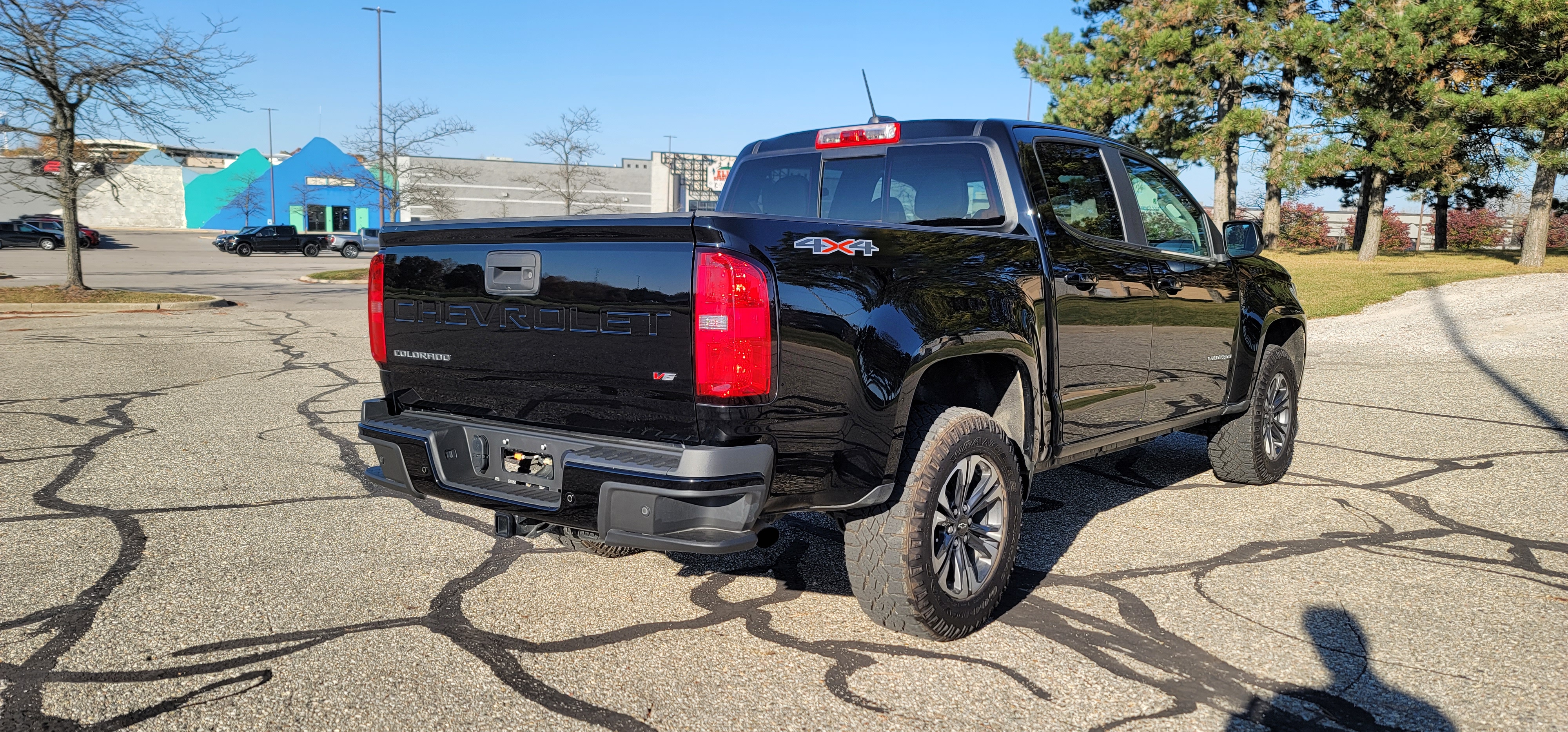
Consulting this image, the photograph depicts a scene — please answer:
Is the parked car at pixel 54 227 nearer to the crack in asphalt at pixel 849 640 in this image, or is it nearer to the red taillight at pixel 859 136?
the crack in asphalt at pixel 849 640

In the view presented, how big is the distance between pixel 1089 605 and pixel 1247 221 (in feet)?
8.47

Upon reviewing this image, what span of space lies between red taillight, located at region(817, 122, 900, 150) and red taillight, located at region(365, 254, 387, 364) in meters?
1.96

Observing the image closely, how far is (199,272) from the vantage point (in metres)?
29.3

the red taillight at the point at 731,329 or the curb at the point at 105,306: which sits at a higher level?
the red taillight at the point at 731,329

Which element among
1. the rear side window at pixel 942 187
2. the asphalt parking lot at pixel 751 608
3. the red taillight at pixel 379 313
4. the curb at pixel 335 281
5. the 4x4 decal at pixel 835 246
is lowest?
the asphalt parking lot at pixel 751 608

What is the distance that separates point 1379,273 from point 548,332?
78.4 feet

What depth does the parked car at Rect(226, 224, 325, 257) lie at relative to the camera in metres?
43.8

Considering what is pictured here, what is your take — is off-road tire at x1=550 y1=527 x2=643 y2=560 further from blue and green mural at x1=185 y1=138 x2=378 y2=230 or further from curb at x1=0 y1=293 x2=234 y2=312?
blue and green mural at x1=185 y1=138 x2=378 y2=230

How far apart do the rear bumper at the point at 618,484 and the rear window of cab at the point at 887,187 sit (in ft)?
4.46

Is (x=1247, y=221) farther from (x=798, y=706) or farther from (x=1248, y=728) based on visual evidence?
(x=798, y=706)

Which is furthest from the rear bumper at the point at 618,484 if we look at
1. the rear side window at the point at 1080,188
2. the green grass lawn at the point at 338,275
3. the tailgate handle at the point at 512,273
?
the green grass lawn at the point at 338,275

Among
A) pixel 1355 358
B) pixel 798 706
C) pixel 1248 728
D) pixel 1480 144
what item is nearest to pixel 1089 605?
pixel 1248 728

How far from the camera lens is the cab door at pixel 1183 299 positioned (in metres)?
4.87

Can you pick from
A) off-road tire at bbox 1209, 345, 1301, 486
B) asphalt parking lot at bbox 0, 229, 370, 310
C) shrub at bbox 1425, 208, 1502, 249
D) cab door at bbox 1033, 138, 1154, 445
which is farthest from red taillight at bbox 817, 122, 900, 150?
shrub at bbox 1425, 208, 1502, 249
